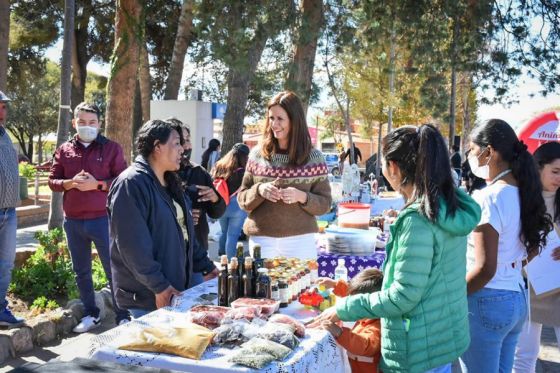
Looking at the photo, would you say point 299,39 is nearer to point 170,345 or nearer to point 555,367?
point 555,367

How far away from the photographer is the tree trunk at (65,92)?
7.25 m

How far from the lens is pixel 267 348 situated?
2.12 meters

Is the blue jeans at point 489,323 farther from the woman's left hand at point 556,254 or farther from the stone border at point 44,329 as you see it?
the stone border at point 44,329

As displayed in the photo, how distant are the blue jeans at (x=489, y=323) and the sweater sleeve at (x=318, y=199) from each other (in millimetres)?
1339

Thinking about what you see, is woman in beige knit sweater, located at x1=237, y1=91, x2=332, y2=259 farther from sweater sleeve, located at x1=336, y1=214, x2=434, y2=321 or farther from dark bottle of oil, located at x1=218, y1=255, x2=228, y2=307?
sweater sleeve, located at x1=336, y1=214, x2=434, y2=321

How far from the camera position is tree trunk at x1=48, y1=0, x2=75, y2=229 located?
285 inches

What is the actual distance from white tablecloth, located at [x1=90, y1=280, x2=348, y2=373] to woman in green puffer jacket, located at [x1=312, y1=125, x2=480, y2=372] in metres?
0.19

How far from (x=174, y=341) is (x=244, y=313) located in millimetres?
401

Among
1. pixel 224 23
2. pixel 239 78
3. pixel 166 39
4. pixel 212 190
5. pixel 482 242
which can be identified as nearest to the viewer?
pixel 482 242

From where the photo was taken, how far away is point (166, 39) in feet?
68.1

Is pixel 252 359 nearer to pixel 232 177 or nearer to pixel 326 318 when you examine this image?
pixel 326 318

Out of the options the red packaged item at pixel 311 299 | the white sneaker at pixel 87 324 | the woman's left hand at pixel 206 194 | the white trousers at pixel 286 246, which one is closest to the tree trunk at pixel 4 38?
the white sneaker at pixel 87 324

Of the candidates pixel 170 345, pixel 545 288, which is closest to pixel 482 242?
pixel 545 288

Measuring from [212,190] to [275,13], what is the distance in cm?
622
